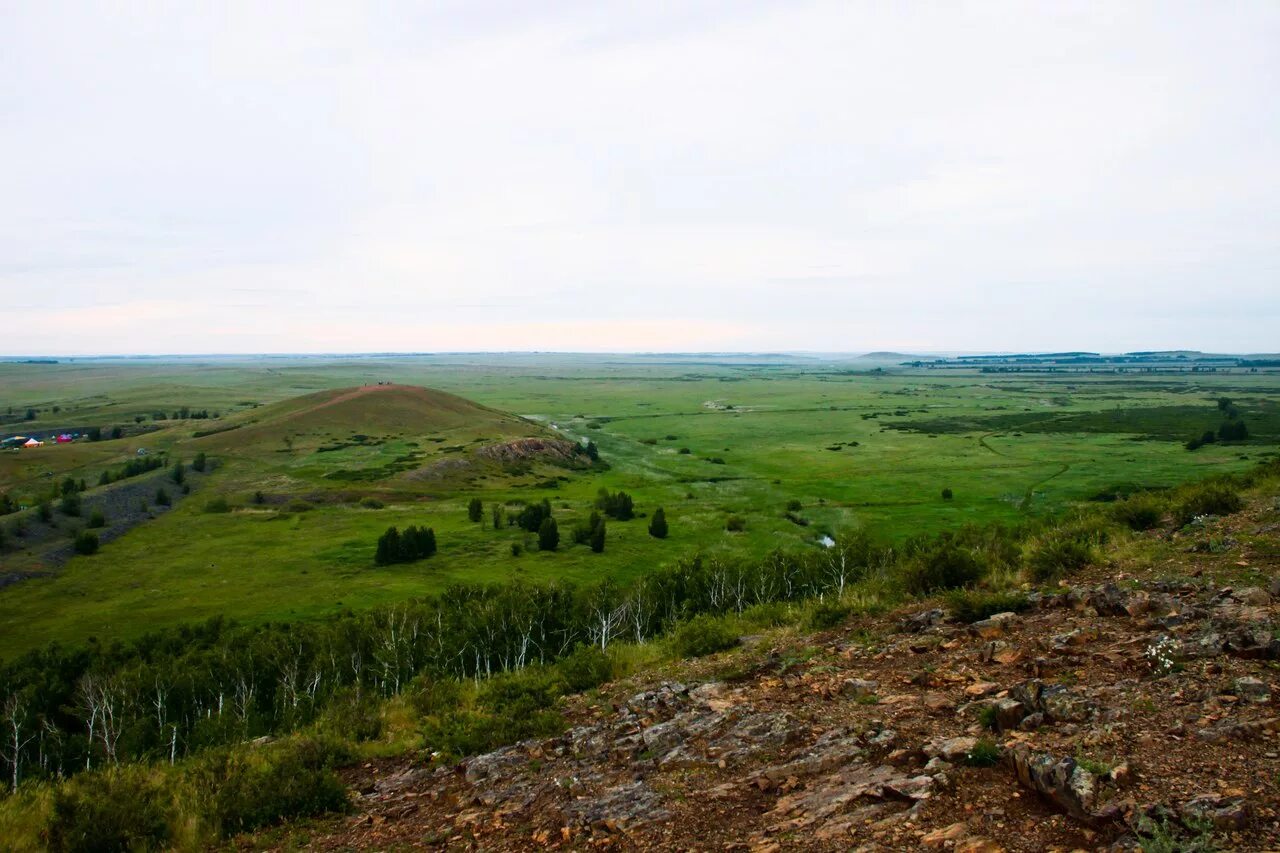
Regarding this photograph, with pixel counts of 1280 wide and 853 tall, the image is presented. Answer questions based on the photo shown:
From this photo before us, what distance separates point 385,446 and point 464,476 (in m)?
27.6

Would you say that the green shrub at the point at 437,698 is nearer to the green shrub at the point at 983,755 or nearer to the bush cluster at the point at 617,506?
the green shrub at the point at 983,755

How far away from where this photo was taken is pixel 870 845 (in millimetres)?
7031

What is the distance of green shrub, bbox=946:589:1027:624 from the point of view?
1332 cm

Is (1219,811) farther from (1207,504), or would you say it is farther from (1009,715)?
(1207,504)

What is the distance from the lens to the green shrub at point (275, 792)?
10953 mm

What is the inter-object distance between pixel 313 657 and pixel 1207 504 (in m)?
42.0

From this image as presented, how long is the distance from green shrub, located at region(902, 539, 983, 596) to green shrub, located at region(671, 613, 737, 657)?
4.98 meters

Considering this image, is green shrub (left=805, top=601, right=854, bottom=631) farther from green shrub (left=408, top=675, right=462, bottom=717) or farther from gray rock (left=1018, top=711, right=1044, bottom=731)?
green shrub (left=408, top=675, right=462, bottom=717)

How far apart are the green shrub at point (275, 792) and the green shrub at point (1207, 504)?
21051 millimetres

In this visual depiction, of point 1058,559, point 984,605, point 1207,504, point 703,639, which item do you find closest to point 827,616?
point 703,639

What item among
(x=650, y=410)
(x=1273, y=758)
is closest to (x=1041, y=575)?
(x=1273, y=758)

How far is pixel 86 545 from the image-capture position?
68188mm

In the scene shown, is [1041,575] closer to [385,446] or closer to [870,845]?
[870,845]

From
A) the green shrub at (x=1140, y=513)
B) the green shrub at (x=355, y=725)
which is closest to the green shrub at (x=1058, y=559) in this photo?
the green shrub at (x=1140, y=513)
